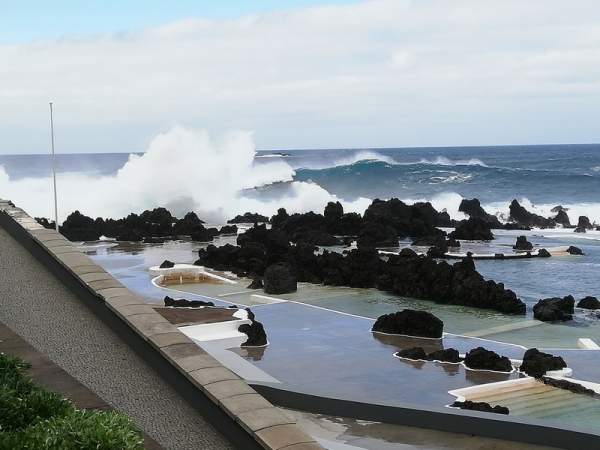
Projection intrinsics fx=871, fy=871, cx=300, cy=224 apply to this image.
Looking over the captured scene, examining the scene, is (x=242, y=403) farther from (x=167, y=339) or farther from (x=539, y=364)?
(x=539, y=364)

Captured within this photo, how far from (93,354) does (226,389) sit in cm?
131

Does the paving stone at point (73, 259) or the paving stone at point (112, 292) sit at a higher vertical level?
the paving stone at point (73, 259)

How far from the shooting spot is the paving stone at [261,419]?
14.3 feet

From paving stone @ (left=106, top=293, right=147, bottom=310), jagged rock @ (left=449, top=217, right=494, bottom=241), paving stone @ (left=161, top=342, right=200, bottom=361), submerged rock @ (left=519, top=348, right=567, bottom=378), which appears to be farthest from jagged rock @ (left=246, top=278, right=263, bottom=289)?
paving stone @ (left=161, top=342, right=200, bottom=361)

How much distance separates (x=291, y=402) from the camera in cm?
884

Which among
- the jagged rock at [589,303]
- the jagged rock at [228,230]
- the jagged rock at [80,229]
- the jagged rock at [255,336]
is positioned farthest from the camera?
the jagged rock at [228,230]

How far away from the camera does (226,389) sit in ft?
15.6

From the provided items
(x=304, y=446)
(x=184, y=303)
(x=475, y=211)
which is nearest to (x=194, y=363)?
(x=304, y=446)

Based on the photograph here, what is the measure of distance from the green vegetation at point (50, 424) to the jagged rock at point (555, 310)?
15.4 m

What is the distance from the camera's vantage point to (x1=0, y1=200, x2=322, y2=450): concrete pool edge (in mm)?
4363

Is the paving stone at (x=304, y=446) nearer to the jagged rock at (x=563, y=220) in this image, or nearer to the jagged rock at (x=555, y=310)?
the jagged rock at (x=555, y=310)

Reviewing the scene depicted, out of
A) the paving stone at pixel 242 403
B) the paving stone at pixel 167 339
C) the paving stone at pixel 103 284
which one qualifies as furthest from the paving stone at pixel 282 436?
the paving stone at pixel 103 284

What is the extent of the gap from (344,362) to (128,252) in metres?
18.7

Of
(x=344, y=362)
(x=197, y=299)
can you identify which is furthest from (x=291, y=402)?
(x=197, y=299)
